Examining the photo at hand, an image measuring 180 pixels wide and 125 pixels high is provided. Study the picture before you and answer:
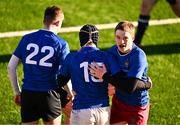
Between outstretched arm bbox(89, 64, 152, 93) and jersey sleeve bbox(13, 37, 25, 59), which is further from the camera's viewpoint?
jersey sleeve bbox(13, 37, 25, 59)

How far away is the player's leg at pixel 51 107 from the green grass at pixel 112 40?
2101mm

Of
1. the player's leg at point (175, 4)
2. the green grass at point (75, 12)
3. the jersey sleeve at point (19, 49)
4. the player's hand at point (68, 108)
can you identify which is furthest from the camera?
the green grass at point (75, 12)

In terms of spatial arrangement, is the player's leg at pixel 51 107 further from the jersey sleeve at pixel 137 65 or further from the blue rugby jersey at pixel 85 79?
the jersey sleeve at pixel 137 65

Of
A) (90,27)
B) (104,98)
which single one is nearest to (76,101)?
(104,98)

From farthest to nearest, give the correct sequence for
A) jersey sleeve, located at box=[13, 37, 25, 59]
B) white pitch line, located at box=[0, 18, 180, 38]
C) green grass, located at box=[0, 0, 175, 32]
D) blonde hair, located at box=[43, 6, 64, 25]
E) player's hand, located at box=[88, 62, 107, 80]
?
→ green grass, located at box=[0, 0, 175, 32]
white pitch line, located at box=[0, 18, 180, 38]
jersey sleeve, located at box=[13, 37, 25, 59]
blonde hair, located at box=[43, 6, 64, 25]
player's hand, located at box=[88, 62, 107, 80]

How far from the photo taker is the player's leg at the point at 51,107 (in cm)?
642

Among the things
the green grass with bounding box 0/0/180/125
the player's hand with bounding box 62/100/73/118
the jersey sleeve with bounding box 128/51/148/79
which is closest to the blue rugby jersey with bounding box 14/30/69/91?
the player's hand with bounding box 62/100/73/118

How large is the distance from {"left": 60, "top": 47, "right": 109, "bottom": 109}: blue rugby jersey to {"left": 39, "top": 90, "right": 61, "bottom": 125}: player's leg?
44cm

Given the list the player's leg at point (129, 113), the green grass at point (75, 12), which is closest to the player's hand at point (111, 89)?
the player's leg at point (129, 113)

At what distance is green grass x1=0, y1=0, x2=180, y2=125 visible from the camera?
29.7 feet

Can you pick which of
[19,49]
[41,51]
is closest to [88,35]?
[41,51]

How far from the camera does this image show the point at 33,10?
1298 centimetres

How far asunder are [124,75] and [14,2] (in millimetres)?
7706

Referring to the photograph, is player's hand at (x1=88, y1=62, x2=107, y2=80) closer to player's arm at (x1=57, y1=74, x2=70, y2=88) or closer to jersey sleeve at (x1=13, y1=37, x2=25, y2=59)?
player's arm at (x1=57, y1=74, x2=70, y2=88)
